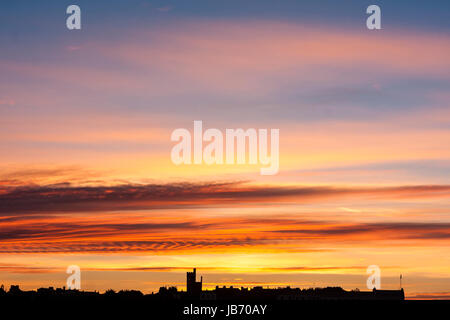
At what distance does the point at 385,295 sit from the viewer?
652ft
